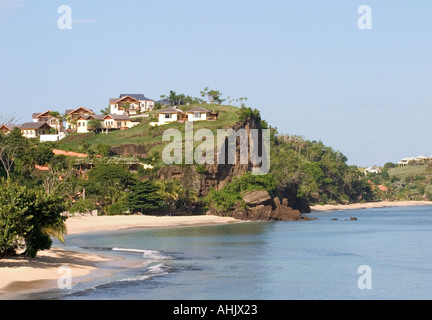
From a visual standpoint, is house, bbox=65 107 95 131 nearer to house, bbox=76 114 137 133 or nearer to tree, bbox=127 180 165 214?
house, bbox=76 114 137 133

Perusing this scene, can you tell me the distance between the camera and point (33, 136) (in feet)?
492

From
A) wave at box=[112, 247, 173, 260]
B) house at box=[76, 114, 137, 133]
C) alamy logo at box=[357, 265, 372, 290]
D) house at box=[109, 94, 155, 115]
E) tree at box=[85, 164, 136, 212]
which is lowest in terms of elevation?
alamy logo at box=[357, 265, 372, 290]

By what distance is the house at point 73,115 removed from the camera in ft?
520

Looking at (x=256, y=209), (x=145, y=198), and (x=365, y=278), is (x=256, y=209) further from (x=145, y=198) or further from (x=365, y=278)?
(x=365, y=278)

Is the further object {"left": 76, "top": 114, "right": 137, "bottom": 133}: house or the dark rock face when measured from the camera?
{"left": 76, "top": 114, "right": 137, "bottom": 133}: house

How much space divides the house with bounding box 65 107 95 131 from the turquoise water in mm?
80134

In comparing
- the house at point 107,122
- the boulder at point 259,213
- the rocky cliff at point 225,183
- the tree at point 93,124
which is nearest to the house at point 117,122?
the house at point 107,122

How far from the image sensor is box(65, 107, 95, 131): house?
520ft

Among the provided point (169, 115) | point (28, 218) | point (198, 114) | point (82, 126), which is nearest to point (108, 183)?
point (198, 114)

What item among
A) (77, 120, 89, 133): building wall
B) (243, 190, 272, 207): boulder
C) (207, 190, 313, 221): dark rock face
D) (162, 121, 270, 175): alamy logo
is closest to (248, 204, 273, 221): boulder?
(207, 190, 313, 221): dark rock face

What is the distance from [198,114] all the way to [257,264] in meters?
102
